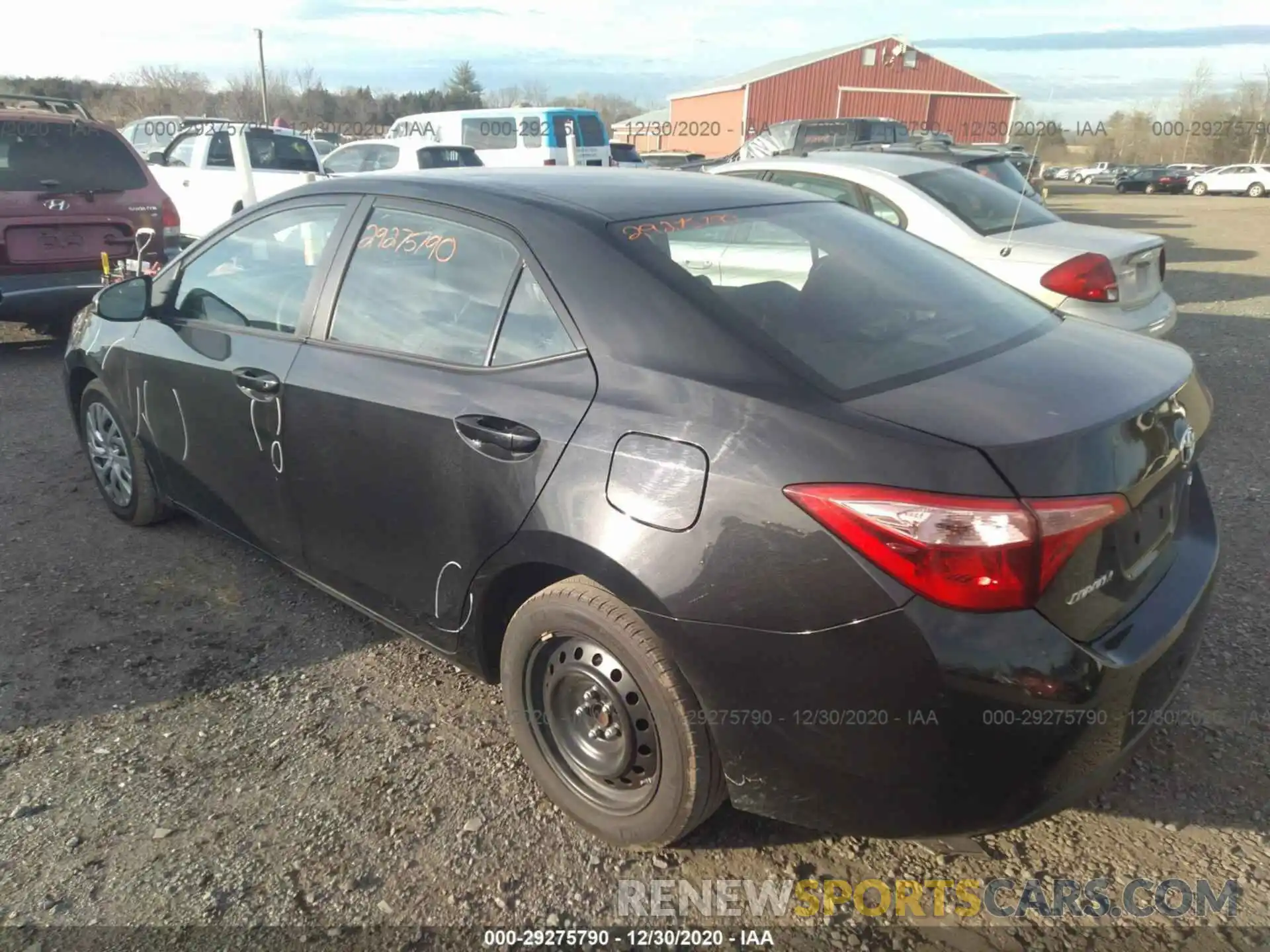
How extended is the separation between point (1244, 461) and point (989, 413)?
3.92m

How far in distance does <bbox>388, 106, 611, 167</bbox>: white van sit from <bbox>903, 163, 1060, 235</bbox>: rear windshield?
36.8 ft

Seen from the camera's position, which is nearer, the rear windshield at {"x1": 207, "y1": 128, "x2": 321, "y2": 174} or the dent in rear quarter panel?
the dent in rear quarter panel

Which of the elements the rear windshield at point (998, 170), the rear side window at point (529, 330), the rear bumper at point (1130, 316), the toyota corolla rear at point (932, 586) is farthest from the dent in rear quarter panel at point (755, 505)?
the rear windshield at point (998, 170)

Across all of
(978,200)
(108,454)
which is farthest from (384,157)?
(108,454)

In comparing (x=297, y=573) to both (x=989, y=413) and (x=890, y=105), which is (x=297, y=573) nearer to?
(x=989, y=413)

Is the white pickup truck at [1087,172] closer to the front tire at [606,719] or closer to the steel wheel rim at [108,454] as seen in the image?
the steel wheel rim at [108,454]

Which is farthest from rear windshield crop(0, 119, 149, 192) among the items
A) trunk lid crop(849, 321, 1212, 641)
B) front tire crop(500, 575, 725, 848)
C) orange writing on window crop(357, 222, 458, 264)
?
trunk lid crop(849, 321, 1212, 641)

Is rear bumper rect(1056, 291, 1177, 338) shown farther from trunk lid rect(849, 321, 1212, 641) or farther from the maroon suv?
the maroon suv

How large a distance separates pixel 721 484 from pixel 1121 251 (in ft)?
15.5

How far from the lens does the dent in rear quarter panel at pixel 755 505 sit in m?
1.77

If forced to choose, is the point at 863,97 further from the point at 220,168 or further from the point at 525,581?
the point at 525,581

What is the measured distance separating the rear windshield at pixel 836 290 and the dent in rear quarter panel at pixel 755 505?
193 mm

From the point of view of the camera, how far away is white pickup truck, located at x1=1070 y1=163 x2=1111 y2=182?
53688mm

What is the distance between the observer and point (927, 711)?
1769 mm
